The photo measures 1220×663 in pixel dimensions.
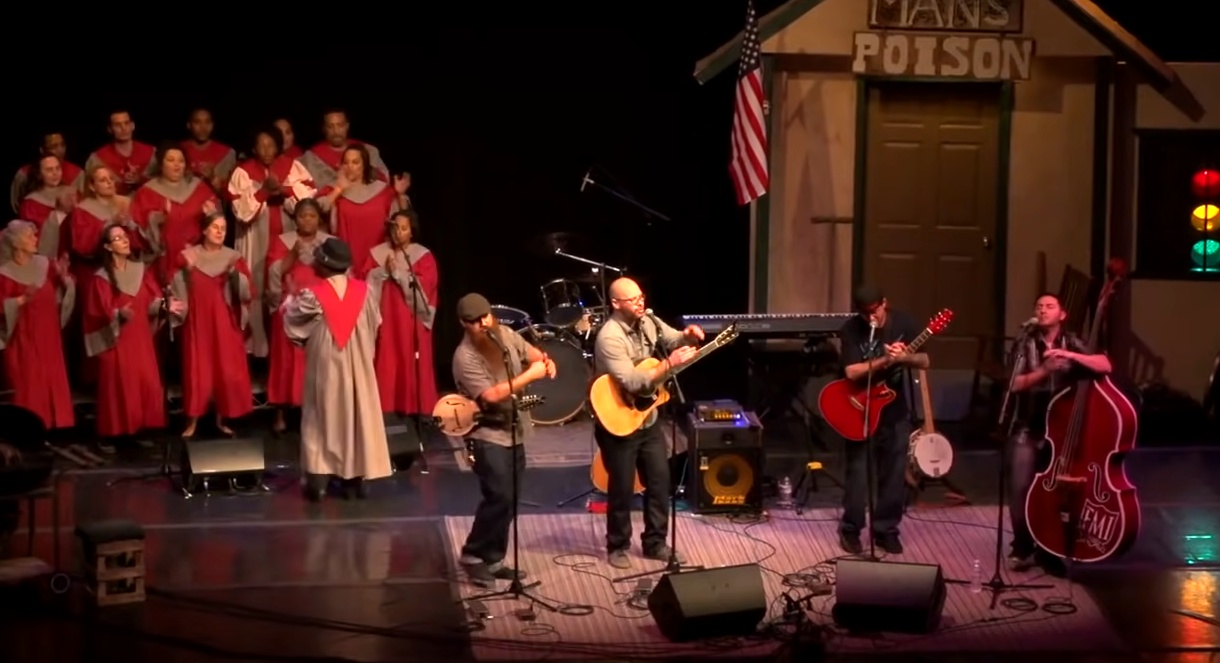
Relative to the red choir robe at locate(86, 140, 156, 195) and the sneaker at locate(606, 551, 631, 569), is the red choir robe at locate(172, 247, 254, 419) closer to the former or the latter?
the red choir robe at locate(86, 140, 156, 195)

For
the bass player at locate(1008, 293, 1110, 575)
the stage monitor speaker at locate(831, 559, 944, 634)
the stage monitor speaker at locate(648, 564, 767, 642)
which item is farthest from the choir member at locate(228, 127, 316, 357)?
the stage monitor speaker at locate(831, 559, 944, 634)

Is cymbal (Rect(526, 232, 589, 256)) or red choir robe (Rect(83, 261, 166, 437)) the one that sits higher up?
cymbal (Rect(526, 232, 589, 256))

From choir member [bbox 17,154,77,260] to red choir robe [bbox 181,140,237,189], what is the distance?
0.92 m

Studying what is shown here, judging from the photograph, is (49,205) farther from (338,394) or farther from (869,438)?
(869,438)

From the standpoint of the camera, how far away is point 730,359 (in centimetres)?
1742

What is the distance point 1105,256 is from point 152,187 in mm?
7066

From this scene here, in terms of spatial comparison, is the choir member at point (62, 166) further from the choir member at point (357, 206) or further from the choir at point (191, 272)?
the choir member at point (357, 206)

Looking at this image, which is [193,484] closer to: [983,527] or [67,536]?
[67,536]

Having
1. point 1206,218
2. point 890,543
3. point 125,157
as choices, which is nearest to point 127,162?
point 125,157

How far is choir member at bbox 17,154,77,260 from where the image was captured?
14.1 m

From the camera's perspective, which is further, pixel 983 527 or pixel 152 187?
pixel 152 187

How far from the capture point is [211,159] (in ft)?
48.1

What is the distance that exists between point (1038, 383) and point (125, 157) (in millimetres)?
7083

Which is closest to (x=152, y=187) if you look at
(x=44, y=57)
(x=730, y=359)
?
(x=44, y=57)
